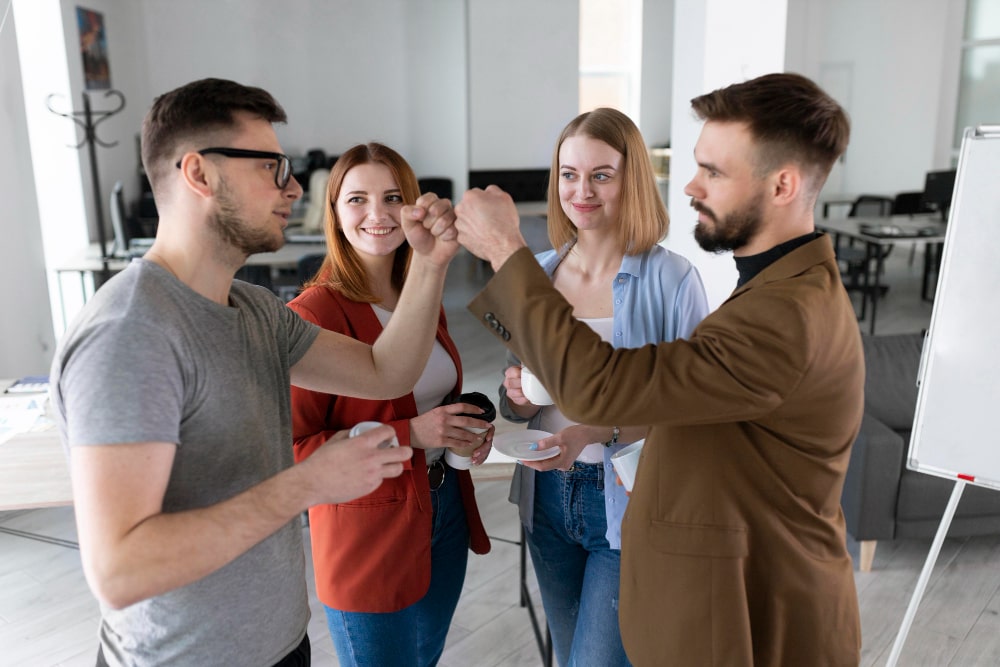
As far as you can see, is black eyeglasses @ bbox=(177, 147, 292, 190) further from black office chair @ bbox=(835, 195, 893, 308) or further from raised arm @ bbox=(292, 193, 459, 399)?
black office chair @ bbox=(835, 195, 893, 308)

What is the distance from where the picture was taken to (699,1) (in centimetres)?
340

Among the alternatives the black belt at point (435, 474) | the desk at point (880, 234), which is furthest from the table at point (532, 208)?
the black belt at point (435, 474)

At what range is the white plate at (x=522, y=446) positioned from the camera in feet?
5.36

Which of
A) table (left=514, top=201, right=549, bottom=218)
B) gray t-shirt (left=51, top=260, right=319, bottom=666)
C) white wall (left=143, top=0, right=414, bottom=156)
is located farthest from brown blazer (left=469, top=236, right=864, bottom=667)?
white wall (left=143, top=0, right=414, bottom=156)

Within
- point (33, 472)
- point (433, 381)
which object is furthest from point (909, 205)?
point (33, 472)

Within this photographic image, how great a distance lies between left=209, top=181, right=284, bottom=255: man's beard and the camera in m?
1.23

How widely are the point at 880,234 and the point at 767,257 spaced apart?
644 cm

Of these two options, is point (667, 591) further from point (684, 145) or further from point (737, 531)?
point (684, 145)

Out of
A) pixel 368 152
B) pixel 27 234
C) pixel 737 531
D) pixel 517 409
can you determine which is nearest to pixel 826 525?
pixel 737 531

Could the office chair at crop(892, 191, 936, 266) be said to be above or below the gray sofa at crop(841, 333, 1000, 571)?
above

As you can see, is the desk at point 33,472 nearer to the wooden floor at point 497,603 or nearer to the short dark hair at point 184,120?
the wooden floor at point 497,603

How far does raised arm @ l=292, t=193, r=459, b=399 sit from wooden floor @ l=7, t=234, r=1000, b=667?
1.11 meters

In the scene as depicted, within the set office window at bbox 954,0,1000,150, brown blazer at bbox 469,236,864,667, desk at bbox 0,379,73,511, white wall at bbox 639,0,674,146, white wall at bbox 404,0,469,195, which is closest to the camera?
brown blazer at bbox 469,236,864,667

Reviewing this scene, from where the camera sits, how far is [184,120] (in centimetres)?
120
